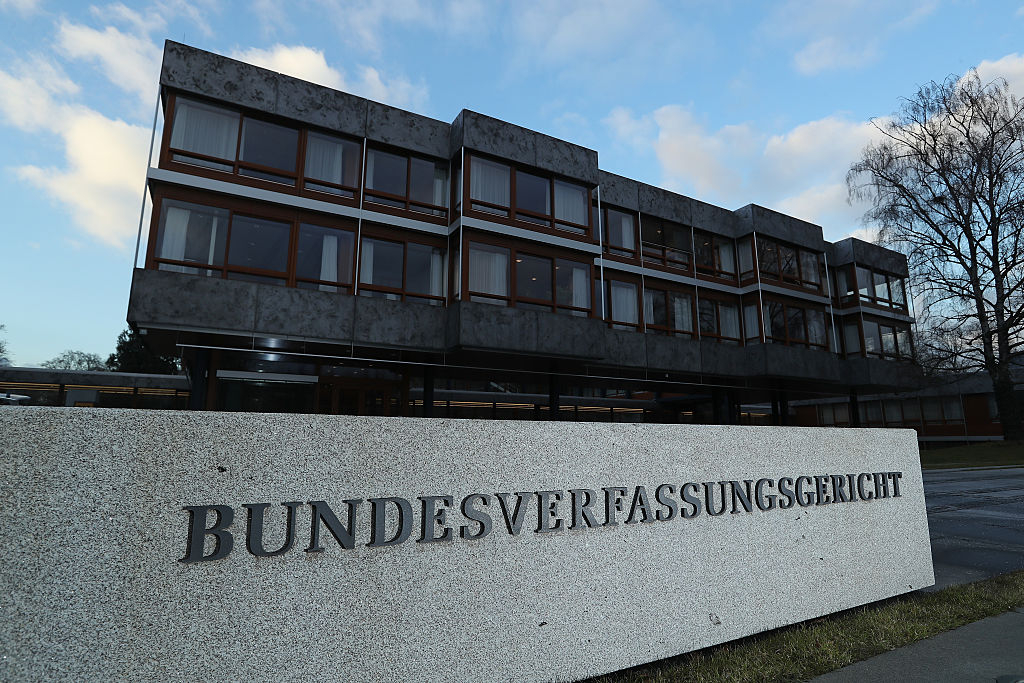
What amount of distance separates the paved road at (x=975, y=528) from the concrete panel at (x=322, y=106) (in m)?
15.6

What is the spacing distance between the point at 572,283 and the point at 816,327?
13.6 m

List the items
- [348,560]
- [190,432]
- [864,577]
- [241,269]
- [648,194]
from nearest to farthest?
[190,432]
[348,560]
[864,577]
[241,269]
[648,194]

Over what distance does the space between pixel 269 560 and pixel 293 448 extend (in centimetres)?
59

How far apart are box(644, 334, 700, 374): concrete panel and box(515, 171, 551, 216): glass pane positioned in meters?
6.16

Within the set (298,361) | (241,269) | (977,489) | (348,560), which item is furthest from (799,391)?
(348,560)

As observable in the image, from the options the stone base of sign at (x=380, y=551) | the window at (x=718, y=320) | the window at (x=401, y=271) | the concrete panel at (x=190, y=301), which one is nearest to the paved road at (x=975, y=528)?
the stone base of sign at (x=380, y=551)

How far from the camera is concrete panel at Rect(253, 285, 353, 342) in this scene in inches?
519

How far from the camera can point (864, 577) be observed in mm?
5230

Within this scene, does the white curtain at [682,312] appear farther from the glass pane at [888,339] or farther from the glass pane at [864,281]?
the glass pane at [888,339]

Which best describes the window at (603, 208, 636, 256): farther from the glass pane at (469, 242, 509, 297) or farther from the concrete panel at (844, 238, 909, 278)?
the concrete panel at (844, 238, 909, 278)

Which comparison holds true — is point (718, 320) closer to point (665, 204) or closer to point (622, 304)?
point (622, 304)

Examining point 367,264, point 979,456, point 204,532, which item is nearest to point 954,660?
point 204,532

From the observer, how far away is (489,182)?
16359mm

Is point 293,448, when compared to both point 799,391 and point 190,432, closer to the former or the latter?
point 190,432
